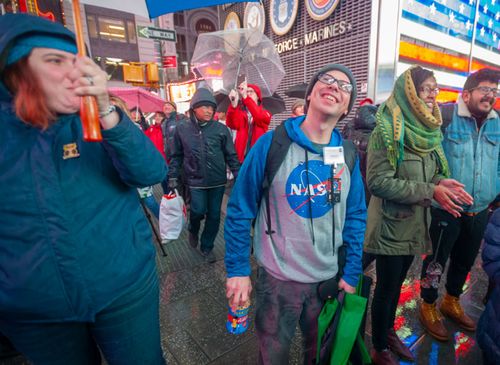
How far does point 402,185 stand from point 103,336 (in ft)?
6.53

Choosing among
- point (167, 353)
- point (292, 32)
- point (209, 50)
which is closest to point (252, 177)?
point (167, 353)

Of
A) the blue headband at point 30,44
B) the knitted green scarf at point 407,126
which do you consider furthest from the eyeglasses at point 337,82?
the blue headband at point 30,44

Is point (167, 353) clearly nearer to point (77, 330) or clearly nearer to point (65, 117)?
point (77, 330)

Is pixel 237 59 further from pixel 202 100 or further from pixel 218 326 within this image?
pixel 218 326

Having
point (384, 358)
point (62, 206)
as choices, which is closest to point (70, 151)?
point (62, 206)

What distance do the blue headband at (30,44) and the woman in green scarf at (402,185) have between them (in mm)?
1961

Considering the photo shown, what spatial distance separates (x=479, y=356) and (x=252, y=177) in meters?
2.52

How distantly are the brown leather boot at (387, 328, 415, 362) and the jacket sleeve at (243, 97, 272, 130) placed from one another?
2.99 metres

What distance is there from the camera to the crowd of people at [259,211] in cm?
106

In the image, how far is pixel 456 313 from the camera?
2.68 metres

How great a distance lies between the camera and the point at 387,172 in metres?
1.99

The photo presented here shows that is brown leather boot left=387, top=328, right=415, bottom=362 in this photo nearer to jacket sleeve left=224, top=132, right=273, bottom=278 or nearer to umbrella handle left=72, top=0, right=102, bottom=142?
jacket sleeve left=224, top=132, right=273, bottom=278

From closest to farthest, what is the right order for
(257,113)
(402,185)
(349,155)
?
(349,155)
(402,185)
(257,113)

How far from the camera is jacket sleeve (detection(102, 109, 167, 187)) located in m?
1.07
